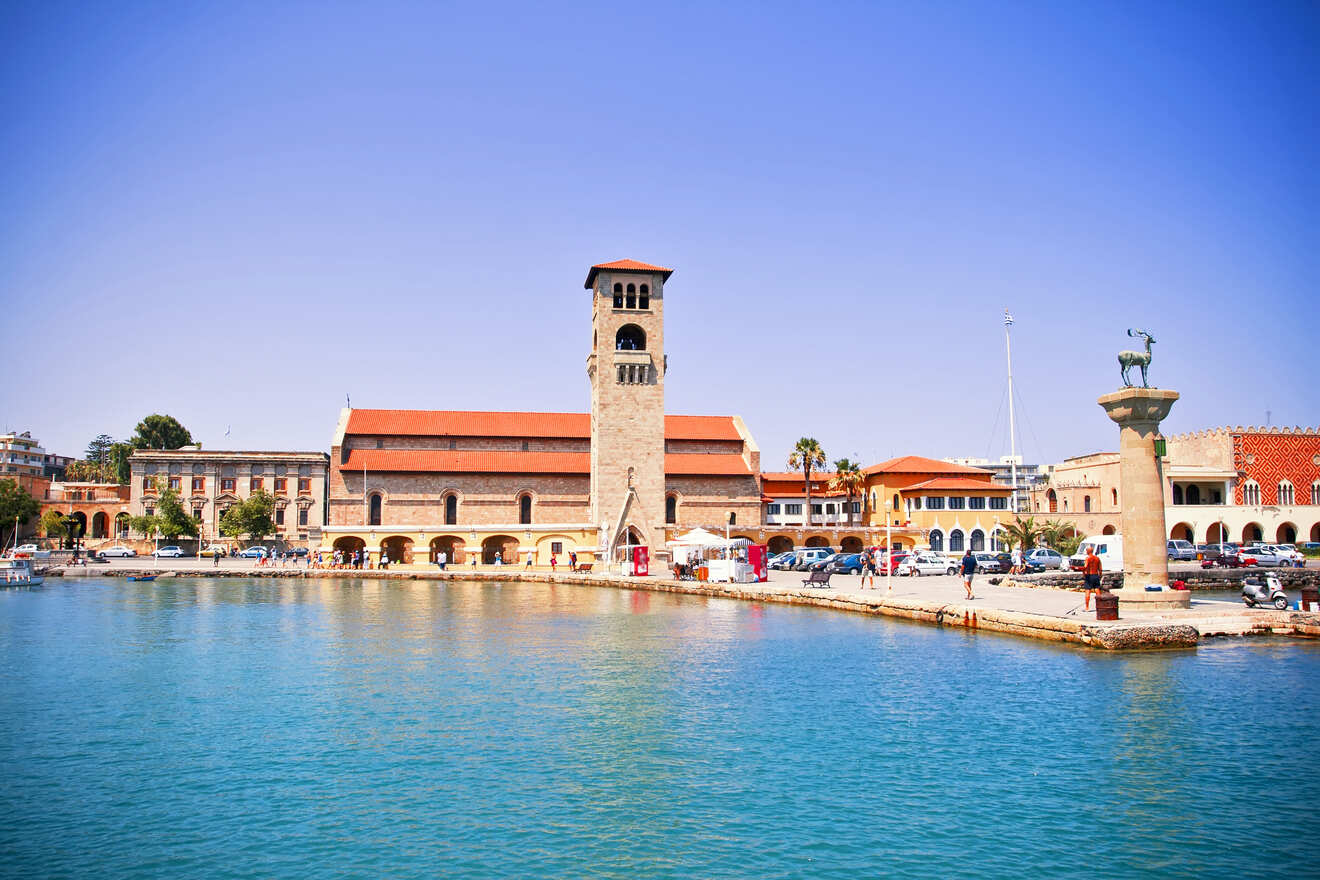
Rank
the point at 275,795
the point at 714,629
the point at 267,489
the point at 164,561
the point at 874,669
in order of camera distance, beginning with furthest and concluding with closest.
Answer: the point at 267,489, the point at 164,561, the point at 714,629, the point at 874,669, the point at 275,795

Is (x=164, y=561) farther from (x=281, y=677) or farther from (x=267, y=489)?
(x=281, y=677)

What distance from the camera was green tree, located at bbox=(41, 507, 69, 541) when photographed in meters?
78.4

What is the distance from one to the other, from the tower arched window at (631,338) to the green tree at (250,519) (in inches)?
1193

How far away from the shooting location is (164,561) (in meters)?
64.9

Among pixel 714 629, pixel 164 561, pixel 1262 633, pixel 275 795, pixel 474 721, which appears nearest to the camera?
pixel 275 795

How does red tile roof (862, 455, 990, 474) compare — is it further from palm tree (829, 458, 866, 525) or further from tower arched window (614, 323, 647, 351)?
tower arched window (614, 323, 647, 351)

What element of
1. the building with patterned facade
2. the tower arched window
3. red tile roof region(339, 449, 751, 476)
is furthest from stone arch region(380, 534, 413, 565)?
the building with patterned facade

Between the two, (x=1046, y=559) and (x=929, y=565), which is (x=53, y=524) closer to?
(x=929, y=565)

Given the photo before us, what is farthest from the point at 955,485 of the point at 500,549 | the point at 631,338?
the point at 500,549

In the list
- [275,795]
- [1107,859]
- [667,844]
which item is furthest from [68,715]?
[1107,859]

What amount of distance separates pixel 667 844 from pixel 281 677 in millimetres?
13508

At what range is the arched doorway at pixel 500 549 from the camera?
6228 cm

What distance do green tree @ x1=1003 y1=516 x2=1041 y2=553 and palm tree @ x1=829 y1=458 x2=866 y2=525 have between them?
12235mm

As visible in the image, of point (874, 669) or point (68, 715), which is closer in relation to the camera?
point (68, 715)
